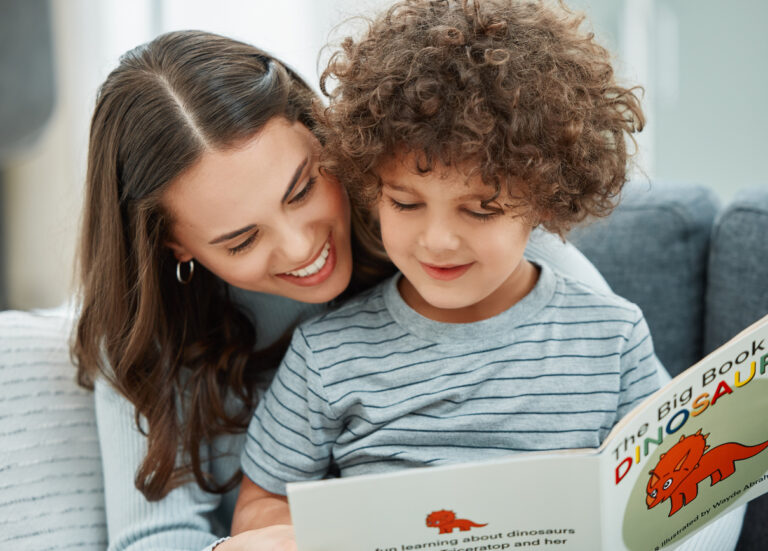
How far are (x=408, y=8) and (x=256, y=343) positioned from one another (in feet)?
1.94

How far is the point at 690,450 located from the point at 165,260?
29.9 inches

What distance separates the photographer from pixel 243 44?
1087 millimetres

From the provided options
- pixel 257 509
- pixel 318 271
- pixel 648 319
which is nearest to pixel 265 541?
pixel 257 509

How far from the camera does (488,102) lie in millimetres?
860

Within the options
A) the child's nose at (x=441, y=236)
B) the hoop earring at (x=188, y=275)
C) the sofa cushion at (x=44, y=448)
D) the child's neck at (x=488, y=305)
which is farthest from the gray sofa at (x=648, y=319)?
the child's nose at (x=441, y=236)

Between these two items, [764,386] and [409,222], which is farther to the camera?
[409,222]

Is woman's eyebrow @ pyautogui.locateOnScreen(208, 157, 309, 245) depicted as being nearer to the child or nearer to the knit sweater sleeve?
the child

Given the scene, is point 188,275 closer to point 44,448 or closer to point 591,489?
point 44,448

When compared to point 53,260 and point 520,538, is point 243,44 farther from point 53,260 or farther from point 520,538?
point 53,260

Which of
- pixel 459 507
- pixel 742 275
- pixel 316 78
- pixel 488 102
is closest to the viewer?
pixel 459 507

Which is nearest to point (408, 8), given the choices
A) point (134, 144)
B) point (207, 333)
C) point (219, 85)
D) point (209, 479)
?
point (219, 85)

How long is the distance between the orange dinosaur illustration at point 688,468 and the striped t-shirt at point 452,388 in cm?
19

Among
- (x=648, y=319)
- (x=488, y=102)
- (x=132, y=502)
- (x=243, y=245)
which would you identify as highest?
(x=488, y=102)

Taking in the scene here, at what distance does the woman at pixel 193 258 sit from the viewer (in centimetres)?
100
